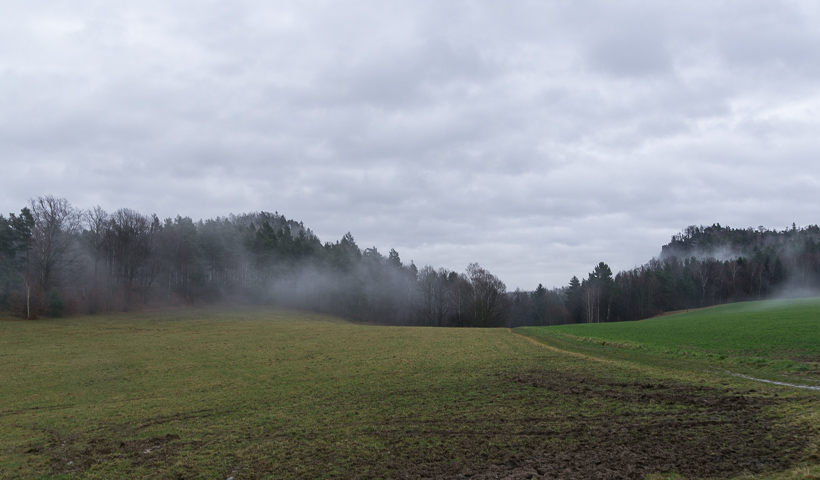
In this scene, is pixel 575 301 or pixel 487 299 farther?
pixel 575 301

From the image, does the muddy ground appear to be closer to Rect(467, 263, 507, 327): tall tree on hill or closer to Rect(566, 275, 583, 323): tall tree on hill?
Rect(467, 263, 507, 327): tall tree on hill

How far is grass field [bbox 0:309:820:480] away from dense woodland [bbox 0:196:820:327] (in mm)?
49856

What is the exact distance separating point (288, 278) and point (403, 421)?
9528 cm

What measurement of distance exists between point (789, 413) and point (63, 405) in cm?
2591

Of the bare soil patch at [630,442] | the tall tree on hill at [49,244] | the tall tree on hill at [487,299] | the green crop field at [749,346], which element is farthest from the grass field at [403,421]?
the tall tree on hill at [487,299]

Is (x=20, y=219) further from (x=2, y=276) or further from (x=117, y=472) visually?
(x=117, y=472)

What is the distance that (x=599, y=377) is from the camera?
19.9m

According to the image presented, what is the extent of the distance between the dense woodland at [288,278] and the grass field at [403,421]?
164 ft

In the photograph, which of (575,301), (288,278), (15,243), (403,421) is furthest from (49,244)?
(575,301)

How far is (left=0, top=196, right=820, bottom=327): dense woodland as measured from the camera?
66.4 meters

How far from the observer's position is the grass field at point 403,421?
9859mm

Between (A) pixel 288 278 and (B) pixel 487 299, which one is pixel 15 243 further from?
(B) pixel 487 299

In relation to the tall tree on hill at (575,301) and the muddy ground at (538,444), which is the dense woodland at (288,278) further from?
the muddy ground at (538,444)

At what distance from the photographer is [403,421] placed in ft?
44.3
